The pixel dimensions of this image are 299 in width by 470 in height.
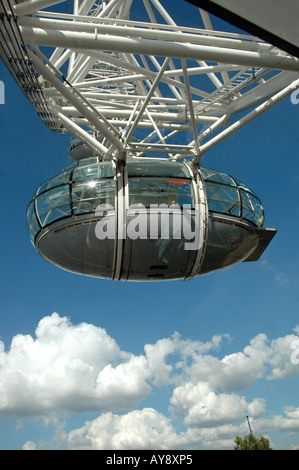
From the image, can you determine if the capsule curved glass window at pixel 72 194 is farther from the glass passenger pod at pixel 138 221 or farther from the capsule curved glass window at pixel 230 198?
the capsule curved glass window at pixel 230 198

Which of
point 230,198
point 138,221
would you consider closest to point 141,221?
point 138,221

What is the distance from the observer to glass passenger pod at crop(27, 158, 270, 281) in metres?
11.1

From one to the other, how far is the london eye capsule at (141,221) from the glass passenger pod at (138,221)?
0.02 metres

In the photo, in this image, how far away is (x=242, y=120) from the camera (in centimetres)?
1312

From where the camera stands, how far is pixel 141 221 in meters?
11.0

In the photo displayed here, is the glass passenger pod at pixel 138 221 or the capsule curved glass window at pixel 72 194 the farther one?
the capsule curved glass window at pixel 72 194

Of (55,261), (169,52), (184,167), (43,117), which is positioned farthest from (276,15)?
(43,117)

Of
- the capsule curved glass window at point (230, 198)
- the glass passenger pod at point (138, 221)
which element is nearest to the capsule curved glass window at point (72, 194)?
the glass passenger pod at point (138, 221)

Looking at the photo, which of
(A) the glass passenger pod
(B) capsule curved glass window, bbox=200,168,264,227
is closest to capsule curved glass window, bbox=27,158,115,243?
(A) the glass passenger pod

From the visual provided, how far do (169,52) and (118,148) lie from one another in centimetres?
392

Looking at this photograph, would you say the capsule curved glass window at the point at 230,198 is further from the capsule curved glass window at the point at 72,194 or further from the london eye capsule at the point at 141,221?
the capsule curved glass window at the point at 72,194

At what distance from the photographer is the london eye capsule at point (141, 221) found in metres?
11.1

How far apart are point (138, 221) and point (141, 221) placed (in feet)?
0.24

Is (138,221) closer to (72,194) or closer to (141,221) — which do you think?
(141,221)
